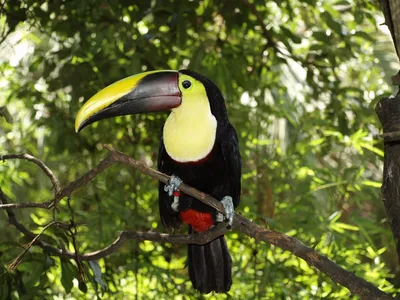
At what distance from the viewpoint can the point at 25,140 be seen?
15.4 ft

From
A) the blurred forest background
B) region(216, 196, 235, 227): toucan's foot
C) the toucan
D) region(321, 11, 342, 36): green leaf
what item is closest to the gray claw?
the toucan

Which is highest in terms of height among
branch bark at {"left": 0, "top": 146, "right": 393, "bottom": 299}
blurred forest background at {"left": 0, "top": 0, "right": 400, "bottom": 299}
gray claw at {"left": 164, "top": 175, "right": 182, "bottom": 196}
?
branch bark at {"left": 0, "top": 146, "right": 393, "bottom": 299}

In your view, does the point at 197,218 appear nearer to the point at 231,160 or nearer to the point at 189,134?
the point at 231,160

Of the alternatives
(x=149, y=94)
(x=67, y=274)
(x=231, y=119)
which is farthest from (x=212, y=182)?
(x=231, y=119)

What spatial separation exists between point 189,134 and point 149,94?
0.74ft

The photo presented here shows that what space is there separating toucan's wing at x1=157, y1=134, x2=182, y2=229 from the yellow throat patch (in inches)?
7.6

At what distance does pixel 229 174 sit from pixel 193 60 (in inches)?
31.2

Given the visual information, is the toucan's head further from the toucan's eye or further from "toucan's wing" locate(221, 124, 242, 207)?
"toucan's wing" locate(221, 124, 242, 207)

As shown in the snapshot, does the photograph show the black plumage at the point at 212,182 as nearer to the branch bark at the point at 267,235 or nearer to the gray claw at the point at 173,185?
the gray claw at the point at 173,185

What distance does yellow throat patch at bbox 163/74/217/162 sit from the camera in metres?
2.74

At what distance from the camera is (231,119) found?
3.96 m

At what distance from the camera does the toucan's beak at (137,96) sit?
266 centimetres

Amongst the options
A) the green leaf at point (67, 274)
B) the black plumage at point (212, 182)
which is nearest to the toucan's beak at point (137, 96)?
the black plumage at point (212, 182)

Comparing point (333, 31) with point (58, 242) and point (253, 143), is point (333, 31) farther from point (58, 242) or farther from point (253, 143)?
point (58, 242)
